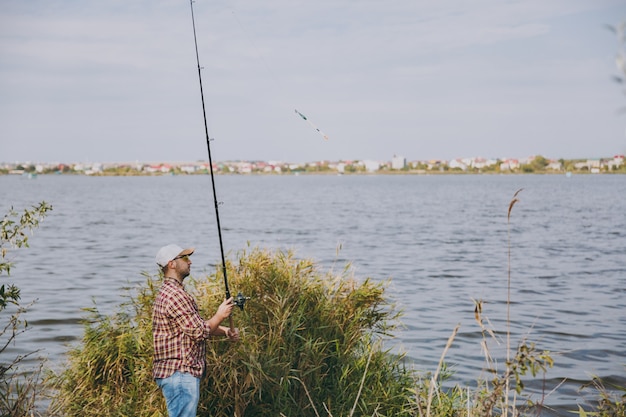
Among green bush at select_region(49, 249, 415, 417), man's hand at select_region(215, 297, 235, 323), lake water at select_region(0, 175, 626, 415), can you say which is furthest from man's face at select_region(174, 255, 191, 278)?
lake water at select_region(0, 175, 626, 415)

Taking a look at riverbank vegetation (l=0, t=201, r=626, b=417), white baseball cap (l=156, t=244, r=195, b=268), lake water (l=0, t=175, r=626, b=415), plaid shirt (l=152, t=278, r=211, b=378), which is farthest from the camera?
lake water (l=0, t=175, r=626, b=415)

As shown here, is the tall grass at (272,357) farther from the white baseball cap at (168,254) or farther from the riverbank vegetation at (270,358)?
the white baseball cap at (168,254)

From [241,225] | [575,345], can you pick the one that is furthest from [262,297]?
[241,225]

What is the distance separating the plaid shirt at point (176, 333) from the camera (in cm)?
543

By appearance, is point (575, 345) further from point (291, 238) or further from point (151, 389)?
point (291, 238)

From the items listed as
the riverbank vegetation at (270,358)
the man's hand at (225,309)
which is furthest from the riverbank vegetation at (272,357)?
the man's hand at (225,309)

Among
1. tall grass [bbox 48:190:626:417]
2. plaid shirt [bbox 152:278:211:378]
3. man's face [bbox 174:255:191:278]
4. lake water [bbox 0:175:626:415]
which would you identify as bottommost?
lake water [bbox 0:175:626:415]

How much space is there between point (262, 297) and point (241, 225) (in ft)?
120

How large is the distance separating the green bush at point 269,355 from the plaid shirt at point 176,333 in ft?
3.28

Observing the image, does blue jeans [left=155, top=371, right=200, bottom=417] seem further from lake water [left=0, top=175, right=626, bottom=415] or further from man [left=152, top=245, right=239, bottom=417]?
lake water [left=0, top=175, right=626, bottom=415]

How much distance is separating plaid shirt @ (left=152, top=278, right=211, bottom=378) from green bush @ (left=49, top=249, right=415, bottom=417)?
1000mm

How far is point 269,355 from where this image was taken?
6750 millimetres

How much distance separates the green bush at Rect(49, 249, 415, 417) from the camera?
6.63m

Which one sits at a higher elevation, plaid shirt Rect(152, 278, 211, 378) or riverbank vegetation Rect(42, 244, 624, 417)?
plaid shirt Rect(152, 278, 211, 378)
